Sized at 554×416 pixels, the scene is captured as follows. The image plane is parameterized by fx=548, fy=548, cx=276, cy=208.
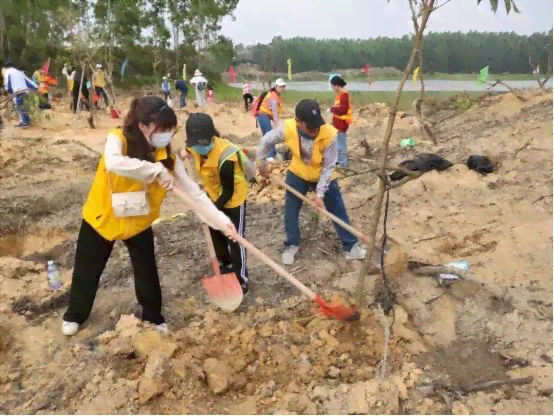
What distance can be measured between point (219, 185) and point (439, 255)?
2.11m

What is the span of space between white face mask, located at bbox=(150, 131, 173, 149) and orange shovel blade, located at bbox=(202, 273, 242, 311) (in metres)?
1.05

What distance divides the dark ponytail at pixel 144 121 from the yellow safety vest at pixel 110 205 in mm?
72

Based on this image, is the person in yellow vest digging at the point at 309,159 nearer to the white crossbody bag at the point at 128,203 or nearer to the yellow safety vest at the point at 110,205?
the yellow safety vest at the point at 110,205

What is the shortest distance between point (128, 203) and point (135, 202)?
0.03 meters

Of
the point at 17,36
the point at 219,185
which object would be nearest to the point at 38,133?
the point at 219,185

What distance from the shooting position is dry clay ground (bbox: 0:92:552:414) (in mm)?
2646

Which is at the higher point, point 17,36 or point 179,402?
point 17,36

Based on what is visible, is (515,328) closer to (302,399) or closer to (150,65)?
(302,399)

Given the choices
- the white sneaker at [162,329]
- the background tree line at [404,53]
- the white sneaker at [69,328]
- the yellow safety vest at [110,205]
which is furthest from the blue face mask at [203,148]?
the background tree line at [404,53]

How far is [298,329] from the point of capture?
3207 mm

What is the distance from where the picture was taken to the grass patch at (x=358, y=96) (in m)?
14.8

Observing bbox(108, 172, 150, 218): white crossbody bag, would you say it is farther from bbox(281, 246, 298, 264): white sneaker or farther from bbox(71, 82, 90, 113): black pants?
bbox(71, 82, 90, 113): black pants

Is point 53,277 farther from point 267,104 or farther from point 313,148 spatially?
point 267,104

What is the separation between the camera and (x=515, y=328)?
3.15 metres
